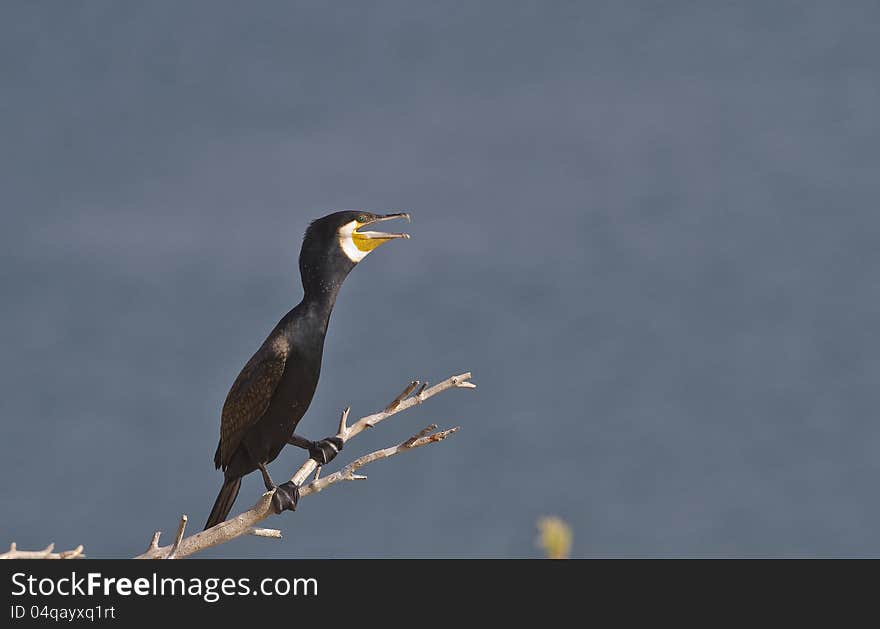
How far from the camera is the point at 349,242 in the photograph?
8789 millimetres

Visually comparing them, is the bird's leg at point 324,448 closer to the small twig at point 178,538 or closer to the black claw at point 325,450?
the black claw at point 325,450

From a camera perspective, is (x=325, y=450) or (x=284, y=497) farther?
(x=325, y=450)

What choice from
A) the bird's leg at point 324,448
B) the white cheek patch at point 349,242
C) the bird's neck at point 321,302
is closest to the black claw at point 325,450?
the bird's leg at point 324,448

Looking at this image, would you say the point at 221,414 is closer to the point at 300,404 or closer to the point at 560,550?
the point at 300,404

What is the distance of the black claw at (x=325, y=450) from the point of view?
8.69m

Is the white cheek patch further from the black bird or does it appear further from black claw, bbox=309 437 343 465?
black claw, bbox=309 437 343 465

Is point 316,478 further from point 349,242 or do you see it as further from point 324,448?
point 349,242

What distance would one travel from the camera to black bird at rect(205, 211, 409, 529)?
332 inches

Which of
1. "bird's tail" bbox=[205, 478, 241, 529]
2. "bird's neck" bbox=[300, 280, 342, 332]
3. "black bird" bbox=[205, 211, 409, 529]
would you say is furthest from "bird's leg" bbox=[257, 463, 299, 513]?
"bird's neck" bbox=[300, 280, 342, 332]

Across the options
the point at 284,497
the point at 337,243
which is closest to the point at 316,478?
the point at 284,497

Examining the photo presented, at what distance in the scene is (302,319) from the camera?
8.56 metres

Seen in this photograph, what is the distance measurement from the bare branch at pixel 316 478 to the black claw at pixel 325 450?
0.06 meters

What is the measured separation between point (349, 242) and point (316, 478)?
1.84m

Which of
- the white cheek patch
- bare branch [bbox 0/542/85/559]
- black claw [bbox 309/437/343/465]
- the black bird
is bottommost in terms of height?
bare branch [bbox 0/542/85/559]
